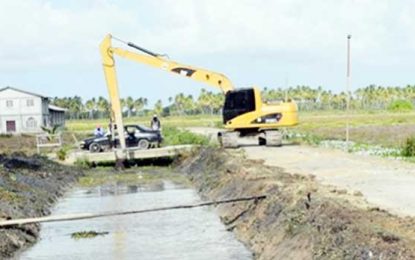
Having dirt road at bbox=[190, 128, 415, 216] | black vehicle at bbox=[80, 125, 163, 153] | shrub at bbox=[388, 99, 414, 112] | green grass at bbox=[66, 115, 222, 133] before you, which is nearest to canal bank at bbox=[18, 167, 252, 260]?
dirt road at bbox=[190, 128, 415, 216]

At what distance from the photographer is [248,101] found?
3725cm

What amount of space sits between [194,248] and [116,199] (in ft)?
33.9

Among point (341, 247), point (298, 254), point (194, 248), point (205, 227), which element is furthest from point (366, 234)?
point (205, 227)

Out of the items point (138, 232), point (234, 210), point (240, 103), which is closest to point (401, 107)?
point (240, 103)

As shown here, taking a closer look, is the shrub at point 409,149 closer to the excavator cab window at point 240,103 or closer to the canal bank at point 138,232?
the excavator cab window at point 240,103

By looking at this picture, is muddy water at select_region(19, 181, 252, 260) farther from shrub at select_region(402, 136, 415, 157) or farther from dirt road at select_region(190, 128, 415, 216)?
shrub at select_region(402, 136, 415, 157)

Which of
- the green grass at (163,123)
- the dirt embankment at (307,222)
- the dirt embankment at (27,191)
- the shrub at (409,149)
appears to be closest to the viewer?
the dirt embankment at (307,222)

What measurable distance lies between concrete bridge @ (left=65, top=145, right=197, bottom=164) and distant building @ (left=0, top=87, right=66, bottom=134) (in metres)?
55.1

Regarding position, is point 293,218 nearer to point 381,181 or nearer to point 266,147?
point 381,181

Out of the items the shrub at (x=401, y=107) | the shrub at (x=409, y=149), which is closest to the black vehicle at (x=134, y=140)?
the shrub at (x=409, y=149)

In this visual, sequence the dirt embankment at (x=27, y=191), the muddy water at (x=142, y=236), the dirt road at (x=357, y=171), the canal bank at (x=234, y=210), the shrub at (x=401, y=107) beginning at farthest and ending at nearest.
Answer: the shrub at (x=401, y=107)
the dirt embankment at (x=27, y=191)
the dirt road at (x=357, y=171)
the muddy water at (x=142, y=236)
the canal bank at (x=234, y=210)

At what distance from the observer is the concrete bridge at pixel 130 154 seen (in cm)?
Result: 3800

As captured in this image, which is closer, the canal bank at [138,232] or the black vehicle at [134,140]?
the canal bank at [138,232]

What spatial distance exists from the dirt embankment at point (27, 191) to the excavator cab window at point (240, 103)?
722 cm
